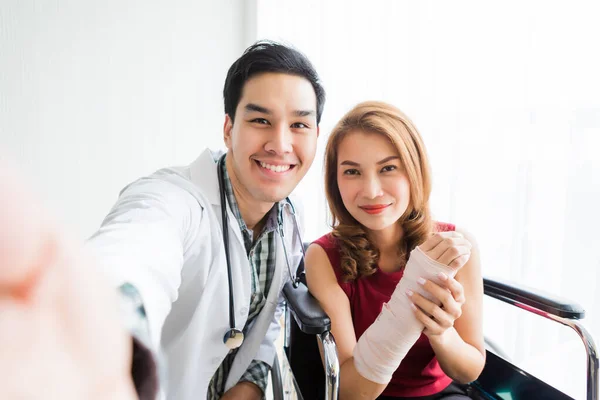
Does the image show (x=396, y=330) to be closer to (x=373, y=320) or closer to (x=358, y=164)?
(x=373, y=320)

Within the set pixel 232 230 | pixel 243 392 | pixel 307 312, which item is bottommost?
pixel 243 392

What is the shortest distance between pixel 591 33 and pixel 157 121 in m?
1.78

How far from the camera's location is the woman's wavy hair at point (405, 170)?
906 millimetres

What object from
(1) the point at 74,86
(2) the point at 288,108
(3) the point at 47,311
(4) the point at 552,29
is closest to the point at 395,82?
(4) the point at 552,29

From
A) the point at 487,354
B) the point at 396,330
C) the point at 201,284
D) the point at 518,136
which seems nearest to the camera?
the point at 396,330

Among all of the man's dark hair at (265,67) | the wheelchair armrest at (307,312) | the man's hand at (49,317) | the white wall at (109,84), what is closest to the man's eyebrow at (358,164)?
→ the man's dark hair at (265,67)

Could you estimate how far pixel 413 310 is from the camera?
0.73m

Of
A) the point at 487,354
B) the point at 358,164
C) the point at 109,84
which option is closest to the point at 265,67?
the point at 358,164

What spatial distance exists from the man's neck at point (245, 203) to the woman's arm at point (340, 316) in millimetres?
174

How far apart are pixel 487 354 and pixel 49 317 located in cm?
111

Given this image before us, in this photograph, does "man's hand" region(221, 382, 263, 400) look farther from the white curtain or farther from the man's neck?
the white curtain

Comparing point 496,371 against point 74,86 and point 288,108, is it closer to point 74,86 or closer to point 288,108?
point 288,108

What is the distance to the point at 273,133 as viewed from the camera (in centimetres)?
91

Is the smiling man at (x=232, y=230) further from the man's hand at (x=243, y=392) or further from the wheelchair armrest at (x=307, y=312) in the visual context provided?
the wheelchair armrest at (x=307, y=312)
